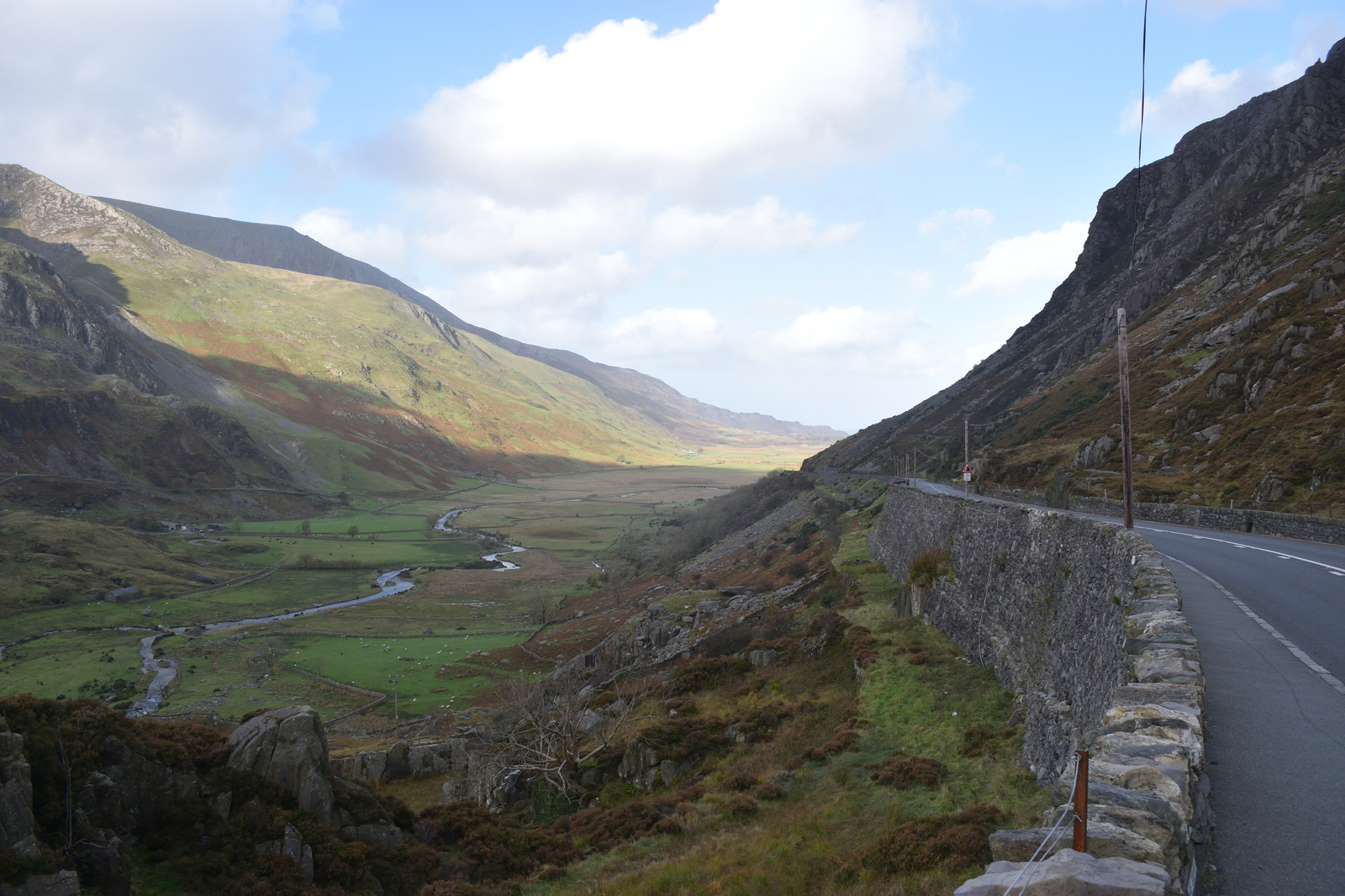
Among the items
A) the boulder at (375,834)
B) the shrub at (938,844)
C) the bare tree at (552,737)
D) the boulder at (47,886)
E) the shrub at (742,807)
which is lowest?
the bare tree at (552,737)

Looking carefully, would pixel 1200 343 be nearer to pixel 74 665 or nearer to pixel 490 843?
pixel 490 843

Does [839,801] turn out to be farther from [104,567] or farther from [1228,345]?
[104,567]

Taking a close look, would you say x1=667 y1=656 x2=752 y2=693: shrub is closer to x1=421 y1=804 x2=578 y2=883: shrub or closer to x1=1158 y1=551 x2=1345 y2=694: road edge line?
x1=421 y1=804 x2=578 y2=883: shrub

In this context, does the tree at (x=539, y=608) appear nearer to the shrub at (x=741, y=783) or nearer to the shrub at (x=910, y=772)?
the shrub at (x=741, y=783)

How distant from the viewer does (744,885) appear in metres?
15.1

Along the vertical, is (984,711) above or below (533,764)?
above

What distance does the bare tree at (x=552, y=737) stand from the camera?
101 ft

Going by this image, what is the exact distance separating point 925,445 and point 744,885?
396 ft

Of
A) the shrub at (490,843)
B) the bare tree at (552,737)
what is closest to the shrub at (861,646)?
the bare tree at (552,737)

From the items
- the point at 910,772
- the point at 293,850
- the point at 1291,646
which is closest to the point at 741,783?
the point at 910,772

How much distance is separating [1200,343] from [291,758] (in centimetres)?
9235

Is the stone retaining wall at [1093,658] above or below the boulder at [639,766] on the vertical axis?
above

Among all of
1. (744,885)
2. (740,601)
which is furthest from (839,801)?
(740,601)

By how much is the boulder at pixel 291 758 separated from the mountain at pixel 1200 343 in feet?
158
